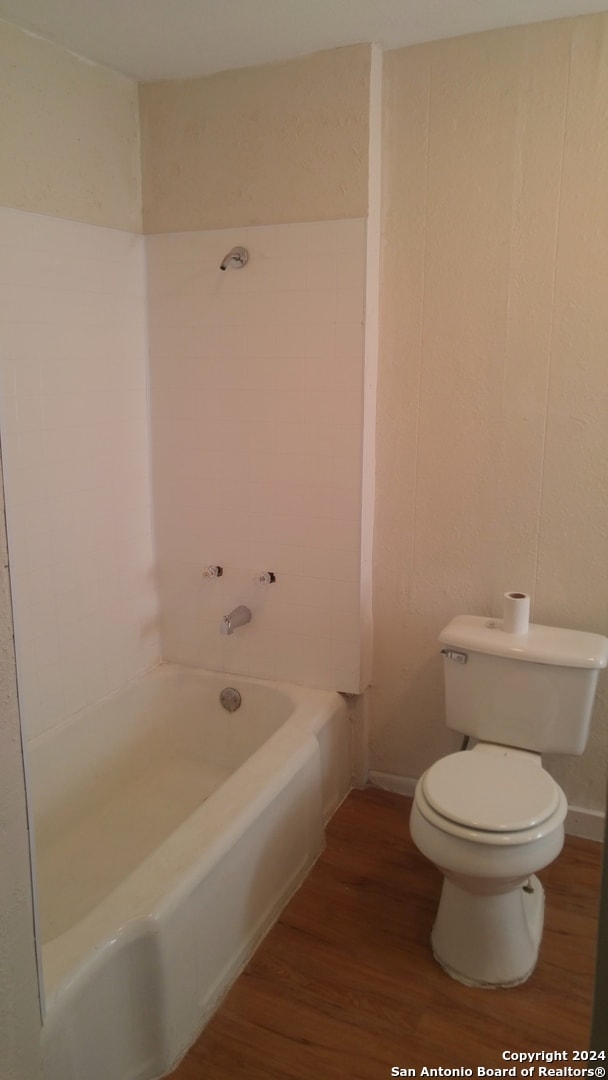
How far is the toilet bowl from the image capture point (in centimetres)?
174

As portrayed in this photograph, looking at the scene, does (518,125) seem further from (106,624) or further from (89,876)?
(89,876)

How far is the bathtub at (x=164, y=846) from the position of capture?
1516 mm

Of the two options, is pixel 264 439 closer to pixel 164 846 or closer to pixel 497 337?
pixel 497 337

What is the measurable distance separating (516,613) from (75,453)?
1395mm

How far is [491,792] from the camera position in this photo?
1860 millimetres

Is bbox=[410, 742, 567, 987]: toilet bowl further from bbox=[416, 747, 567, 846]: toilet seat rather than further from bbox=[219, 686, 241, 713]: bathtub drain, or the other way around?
bbox=[219, 686, 241, 713]: bathtub drain

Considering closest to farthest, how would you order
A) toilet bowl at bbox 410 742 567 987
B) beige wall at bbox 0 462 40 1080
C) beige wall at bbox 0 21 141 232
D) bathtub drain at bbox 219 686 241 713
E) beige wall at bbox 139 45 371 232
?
beige wall at bbox 0 462 40 1080 → toilet bowl at bbox 410 742 567 987 → beige wall at bbox 0 21 141 232 → beige wall at bbox 139 45 371 232 → bathtub drain at bbox 219 686 241 713

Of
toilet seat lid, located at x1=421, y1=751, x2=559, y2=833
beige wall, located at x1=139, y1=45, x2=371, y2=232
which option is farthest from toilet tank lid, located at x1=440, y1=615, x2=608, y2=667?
beige wall, located at x1=139, y1=45, x2=371, y2=232

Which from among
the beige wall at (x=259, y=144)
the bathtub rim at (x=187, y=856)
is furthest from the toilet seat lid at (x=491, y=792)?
the beige wall at (x=259, y=144)

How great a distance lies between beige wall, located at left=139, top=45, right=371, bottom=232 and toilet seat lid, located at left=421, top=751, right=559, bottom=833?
63.4 inches

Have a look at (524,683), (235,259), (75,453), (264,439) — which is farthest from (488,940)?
(235,259)

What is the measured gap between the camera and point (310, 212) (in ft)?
7.56

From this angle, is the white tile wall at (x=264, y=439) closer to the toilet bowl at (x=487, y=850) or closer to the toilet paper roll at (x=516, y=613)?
the toilet paper roll at (x=516, y=613)
